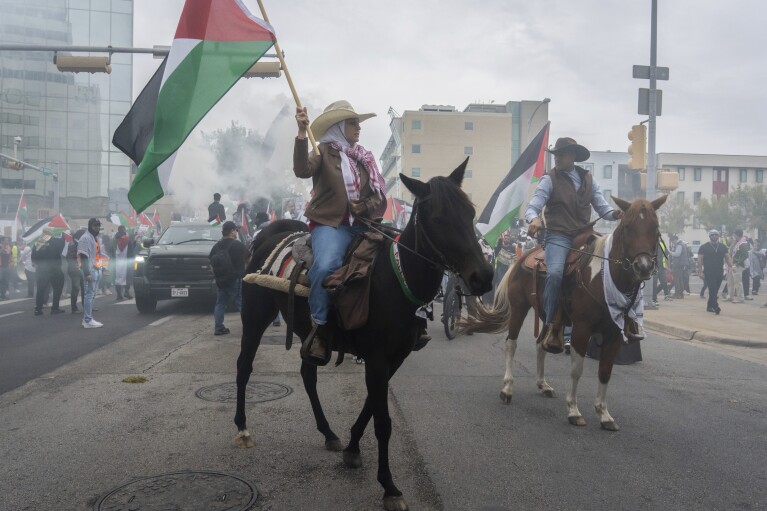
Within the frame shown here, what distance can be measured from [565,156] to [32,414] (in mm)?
6078

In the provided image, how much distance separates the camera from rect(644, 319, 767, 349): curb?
11070 millimetres

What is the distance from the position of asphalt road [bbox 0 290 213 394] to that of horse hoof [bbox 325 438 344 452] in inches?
170

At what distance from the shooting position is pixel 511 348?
6.88m

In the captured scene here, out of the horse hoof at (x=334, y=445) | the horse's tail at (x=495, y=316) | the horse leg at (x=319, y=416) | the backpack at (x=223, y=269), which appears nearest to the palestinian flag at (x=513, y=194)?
the horse's tail at (x=495, y=316)

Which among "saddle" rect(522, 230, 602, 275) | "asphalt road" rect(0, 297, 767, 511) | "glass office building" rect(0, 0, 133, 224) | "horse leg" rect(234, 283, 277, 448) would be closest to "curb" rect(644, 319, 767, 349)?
"asphalt road" rect(0, 297, 767, 511)

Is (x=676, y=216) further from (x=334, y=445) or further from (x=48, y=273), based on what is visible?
(x=334, y=445)

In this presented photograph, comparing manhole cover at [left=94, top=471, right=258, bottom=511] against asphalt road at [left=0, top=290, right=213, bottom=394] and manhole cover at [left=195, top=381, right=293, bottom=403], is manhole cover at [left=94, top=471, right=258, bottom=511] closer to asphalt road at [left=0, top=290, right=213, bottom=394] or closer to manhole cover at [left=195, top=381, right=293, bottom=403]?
manhole cover at [left=195, top=381, right=293, bottom=403]

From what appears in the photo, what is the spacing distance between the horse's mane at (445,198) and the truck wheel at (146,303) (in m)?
11.9

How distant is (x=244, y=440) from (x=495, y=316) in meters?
3.73

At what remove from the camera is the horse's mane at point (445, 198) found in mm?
3775

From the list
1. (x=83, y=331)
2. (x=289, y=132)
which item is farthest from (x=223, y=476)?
(x=289, y=132)

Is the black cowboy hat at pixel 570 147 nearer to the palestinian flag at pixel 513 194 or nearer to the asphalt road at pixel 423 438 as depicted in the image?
the asphalt road at pixel 423 438

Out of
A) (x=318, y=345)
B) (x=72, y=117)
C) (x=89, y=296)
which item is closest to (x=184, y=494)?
(x=318, y=345)

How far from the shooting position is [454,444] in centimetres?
501
